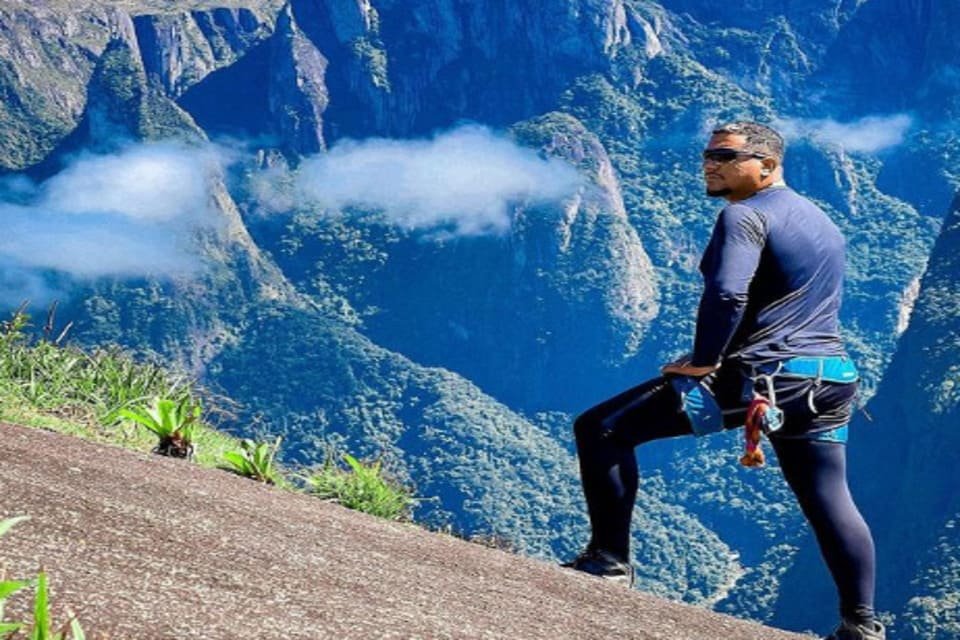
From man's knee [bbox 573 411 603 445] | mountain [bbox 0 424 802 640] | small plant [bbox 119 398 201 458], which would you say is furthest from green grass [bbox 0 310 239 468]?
man's knee [bbox 573 411 603 445]

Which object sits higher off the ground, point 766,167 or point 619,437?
point 766,167

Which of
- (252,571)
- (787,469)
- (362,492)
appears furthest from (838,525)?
(362,492)

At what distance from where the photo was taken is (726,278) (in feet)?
13.4

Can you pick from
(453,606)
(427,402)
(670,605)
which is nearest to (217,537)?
(453,606)

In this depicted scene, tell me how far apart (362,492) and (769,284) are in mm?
2479

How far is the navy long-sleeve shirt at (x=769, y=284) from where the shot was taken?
13.5 ft

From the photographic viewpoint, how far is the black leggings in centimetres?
415

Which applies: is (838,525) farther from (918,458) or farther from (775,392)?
(918,458)

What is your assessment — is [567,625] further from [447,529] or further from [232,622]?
[447,529]

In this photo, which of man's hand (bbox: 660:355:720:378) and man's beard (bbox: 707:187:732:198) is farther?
man's beard (bbox: 707:187:732:198)

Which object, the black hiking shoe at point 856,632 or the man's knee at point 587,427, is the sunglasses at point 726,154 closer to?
the man's knee at point 587,427

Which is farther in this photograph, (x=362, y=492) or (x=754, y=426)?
(x=362, y=492)

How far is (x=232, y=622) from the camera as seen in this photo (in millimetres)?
3244

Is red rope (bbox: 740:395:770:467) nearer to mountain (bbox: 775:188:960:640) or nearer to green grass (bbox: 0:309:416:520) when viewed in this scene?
green grass (bbox: 0:309:416:520)
